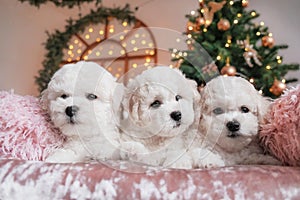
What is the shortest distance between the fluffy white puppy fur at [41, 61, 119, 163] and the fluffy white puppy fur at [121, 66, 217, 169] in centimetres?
5

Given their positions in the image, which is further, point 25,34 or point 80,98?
point 25,34

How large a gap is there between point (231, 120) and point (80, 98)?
15.2 inches

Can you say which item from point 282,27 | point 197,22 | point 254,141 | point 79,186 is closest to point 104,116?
point 79,186

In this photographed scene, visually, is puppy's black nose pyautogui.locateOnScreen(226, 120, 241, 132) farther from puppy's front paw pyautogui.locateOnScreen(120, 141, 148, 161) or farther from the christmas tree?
the christmas tree

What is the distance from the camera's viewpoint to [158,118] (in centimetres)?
88

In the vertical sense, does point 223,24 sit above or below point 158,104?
above

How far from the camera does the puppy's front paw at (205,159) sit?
88 cm

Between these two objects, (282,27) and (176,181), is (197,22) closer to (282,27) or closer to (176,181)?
(282,27)

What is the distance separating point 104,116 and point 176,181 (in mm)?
292

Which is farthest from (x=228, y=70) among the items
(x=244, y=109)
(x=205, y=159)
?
(x=205, y=159)

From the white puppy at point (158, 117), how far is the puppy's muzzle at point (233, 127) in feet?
0.29

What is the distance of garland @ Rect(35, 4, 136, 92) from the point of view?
2.84 metres

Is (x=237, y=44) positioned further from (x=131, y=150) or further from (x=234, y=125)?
(x=131, y=150)

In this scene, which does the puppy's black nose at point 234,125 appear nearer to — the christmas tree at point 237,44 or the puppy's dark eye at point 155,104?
the puppy's dark eye at point 155,104
